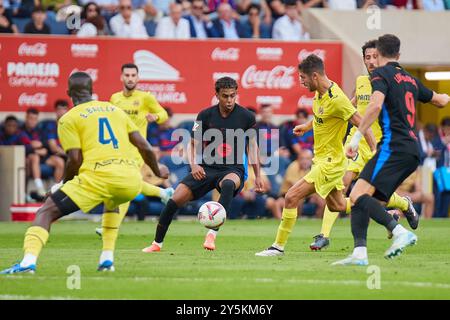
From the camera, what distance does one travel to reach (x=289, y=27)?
81.5 feet

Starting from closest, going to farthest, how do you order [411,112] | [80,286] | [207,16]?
1. [80,286]
2. [411,112]
3. [207,16]

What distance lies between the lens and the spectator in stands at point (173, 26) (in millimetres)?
23812

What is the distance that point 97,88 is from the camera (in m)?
22.8

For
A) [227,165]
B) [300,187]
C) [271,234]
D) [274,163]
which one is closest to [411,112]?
[300,187]

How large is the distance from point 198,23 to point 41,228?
1446 centimetres

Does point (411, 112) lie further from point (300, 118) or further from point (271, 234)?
point (300, 118)

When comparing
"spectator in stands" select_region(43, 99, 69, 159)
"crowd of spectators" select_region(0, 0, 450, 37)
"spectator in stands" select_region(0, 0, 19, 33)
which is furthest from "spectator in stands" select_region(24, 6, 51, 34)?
"spectator in stands" select_region(43, 99, 69, 159)

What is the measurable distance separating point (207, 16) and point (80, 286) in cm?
1587

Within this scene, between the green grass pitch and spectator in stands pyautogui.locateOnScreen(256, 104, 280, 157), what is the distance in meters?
6.06

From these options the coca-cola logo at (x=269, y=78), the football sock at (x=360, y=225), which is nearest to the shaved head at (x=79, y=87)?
the football sock at (x=360, y=225)

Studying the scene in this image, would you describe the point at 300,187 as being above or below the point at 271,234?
above

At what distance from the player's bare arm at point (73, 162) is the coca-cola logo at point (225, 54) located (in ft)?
43.0

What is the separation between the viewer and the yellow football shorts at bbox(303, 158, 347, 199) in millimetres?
13297

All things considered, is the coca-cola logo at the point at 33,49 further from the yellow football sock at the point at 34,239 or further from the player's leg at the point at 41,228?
the yellow football sock at the point at 34,239
